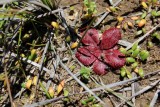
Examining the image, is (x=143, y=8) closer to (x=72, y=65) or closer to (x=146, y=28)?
(x=146, y=28)

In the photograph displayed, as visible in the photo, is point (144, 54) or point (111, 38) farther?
point (111, 38)

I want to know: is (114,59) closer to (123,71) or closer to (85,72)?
(123,71)

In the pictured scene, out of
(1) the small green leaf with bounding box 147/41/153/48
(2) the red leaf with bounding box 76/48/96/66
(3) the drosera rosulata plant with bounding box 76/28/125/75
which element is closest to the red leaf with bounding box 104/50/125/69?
(3) the drosera rosulata plant with bounding box 76/28/125/75

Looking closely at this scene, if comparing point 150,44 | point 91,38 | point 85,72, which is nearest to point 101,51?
point 91,38

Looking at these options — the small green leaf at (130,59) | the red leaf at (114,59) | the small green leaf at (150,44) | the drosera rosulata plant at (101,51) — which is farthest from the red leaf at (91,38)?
the small green leaf at (150,44)

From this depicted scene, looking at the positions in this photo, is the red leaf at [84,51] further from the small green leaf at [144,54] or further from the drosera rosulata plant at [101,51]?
the small green leaf at [144,54]

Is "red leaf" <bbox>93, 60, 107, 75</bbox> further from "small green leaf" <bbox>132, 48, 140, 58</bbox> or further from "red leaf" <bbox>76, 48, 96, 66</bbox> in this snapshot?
"small green leaf" <bbox>132, 48, 140, 58</bbox>
